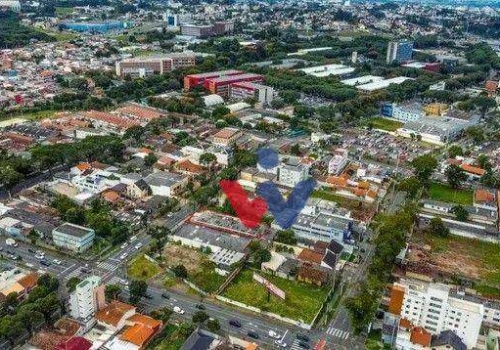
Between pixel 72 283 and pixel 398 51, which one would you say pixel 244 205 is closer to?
pixel 72 283

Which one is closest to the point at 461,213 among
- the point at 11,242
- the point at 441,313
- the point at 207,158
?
the point at 441,313

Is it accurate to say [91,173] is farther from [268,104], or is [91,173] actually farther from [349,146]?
[268,104]

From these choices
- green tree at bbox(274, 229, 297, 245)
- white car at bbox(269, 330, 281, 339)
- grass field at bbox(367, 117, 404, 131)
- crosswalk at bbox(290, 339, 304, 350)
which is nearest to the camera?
crosswalk at bbox(290, 339, 304, 350)

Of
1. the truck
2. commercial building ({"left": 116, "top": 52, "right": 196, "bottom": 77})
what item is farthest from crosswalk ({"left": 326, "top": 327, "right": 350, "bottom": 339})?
commercial building ({"left": 116, "top": 52, "right": 196, "bottom": 77})

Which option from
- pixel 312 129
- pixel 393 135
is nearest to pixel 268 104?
pixel 312 129

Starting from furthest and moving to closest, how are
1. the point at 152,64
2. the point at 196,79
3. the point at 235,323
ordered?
the point at 152,64, the point at 196,79, the point at 235,323

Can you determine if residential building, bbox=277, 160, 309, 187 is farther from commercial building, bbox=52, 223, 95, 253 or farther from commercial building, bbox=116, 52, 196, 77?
commercial building, bbox=116, 52, 196, 77
